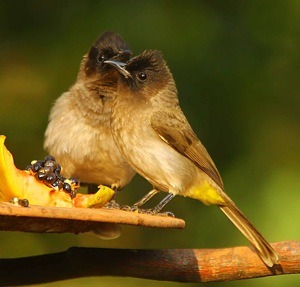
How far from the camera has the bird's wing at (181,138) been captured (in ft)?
13.8

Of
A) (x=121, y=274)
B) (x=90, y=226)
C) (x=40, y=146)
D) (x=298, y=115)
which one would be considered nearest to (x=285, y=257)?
(x=121, y=274)

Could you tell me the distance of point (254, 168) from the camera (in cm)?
504

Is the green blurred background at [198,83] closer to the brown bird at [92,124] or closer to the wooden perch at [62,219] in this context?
the brown bird at [92,124]

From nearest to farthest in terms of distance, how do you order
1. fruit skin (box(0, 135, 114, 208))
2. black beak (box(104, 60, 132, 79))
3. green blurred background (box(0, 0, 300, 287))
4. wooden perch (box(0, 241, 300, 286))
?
1. fruit skin (box(0, 135, 114, 208))
2. wooden perch (box(0, 241, 300, 286))
3. black beak (box(104, 60, 132, 79))
4. green blurred background (box(0, 0, 300, 287))

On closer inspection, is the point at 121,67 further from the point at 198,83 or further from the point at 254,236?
the point at 254,236

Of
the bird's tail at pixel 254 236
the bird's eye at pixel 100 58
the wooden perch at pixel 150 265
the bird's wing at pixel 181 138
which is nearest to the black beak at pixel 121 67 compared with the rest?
the bird's wing at pixel 181 138

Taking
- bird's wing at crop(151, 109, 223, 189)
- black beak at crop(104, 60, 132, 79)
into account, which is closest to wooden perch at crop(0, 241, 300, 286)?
bird's wing at crop(151, 109, 223, 189)

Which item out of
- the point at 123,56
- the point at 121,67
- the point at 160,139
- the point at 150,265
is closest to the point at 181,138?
the point at 160,139

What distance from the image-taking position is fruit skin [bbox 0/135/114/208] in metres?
3.04

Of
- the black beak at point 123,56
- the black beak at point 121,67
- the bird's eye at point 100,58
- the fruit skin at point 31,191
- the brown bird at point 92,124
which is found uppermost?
the black beak at point 121,67

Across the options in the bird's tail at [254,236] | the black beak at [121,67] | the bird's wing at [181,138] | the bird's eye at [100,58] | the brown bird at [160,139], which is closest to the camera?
the bird's tail at [254,236]

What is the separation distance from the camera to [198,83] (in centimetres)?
511

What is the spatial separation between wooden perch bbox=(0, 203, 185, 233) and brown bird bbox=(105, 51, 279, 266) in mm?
1064

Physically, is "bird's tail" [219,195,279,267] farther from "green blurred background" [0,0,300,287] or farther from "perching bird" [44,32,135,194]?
"perching bird" [44,32,135,194]
